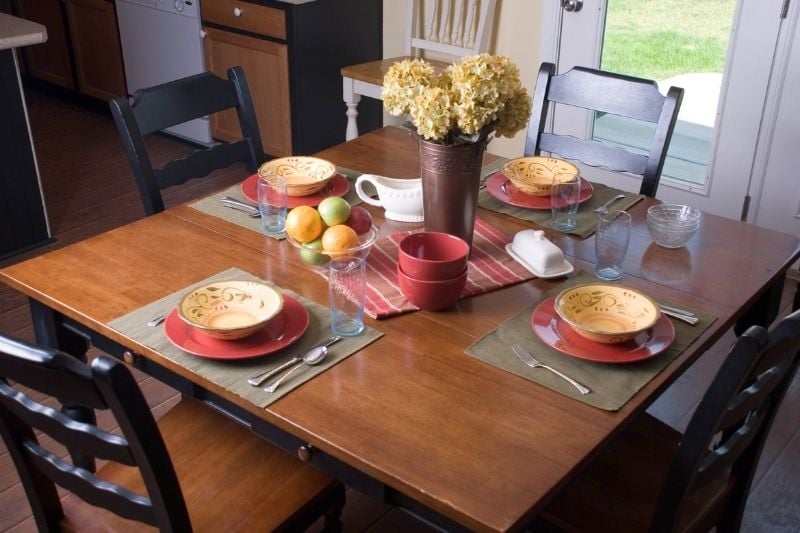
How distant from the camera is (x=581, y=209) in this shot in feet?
6.64

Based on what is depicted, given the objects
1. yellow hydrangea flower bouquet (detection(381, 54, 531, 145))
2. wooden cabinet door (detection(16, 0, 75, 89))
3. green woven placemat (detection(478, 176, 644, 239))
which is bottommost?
wooden cabinet door (detection(16, 0, 75, 89))

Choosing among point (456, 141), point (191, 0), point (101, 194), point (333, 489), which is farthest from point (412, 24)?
point (333, 489)

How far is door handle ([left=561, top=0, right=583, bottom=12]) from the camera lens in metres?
3.44

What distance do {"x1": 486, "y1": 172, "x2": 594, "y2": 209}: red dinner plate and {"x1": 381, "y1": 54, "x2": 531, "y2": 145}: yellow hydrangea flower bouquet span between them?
1.24ft

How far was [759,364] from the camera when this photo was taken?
4.22 ft

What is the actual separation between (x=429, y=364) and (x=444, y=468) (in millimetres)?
258

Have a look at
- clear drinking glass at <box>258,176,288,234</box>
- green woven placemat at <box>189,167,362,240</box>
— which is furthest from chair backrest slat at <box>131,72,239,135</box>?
clear drinking glass at <box>258,176,288,234</box>

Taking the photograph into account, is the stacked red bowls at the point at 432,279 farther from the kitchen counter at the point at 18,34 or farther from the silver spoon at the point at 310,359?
the kitchen counter at the point at 18,34

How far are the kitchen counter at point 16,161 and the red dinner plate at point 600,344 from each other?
2.28m

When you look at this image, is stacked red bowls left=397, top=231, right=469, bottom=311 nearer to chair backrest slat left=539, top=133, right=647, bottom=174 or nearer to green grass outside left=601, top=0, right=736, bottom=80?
chair backrest slat left=539, top=133, right=647, bottom=174

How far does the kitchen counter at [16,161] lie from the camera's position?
308cm

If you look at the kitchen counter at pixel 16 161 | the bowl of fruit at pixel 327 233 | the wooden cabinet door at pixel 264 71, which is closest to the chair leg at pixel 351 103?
the wooden cabinet door at pixel 264 71

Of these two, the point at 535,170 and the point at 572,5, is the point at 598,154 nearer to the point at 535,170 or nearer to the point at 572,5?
the point at 535,170

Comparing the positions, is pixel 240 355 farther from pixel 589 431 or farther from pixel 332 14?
pixel 332 14
